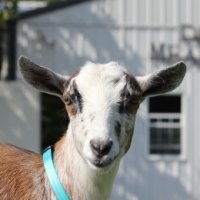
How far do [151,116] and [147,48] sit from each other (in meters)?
1.90

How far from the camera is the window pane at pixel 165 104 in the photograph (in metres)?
21.7

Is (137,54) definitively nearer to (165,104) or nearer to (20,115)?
(165,104)

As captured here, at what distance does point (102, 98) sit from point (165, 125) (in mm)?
16283

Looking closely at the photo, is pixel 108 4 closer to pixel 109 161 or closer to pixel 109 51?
pixel 109 51

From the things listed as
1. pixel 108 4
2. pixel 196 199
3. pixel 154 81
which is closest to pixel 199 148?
pixel 196 199

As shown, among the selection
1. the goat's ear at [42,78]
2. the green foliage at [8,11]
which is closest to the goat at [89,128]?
the goat's ear at [42,78]

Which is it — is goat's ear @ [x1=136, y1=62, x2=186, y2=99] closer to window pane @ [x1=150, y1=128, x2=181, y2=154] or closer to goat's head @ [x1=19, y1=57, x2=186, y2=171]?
goat's head @ [x1=19, y1=57, x2=186, y2=171]

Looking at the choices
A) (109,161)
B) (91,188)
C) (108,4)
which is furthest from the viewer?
(108,4)

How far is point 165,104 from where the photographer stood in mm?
22016

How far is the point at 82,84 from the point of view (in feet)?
18.4

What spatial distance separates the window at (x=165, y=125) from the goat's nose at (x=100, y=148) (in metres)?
16.4

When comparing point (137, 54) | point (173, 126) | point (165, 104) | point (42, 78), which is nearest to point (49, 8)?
point (137, 54)

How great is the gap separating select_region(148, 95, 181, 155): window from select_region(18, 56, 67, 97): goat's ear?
15786 mm

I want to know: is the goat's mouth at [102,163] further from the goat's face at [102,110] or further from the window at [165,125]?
the window at [165,125]
